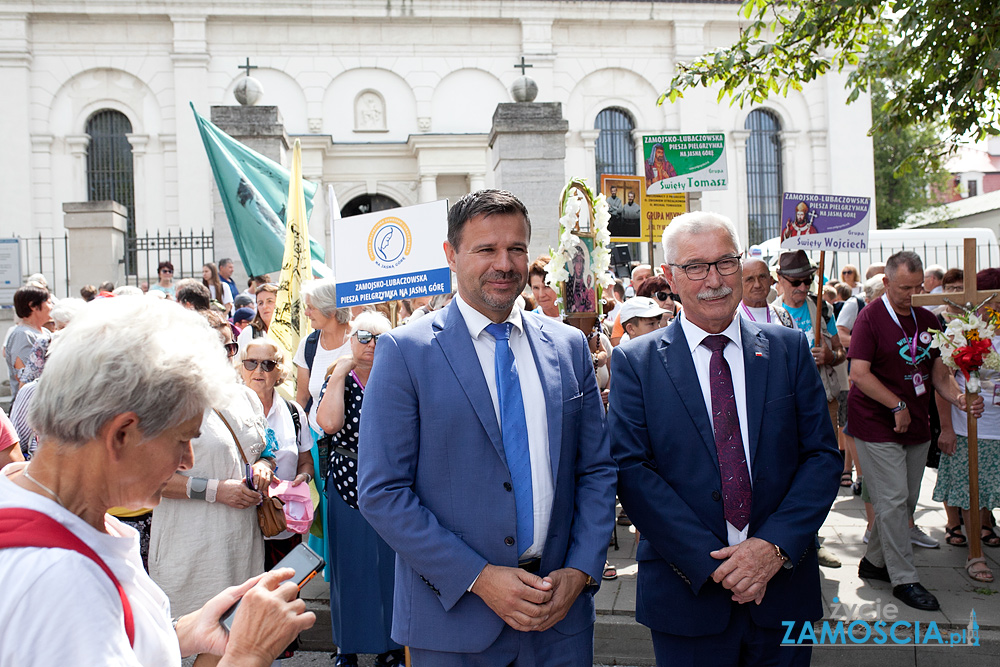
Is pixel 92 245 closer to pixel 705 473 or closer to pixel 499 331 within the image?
pixel 499 331

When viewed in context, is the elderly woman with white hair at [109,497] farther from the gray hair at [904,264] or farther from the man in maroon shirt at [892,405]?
the gray hair at [904,264]

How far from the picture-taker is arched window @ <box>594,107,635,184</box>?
26516 mm

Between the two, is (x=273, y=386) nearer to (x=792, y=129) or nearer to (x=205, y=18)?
(x=205, y=18)

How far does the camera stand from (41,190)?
79.4ft

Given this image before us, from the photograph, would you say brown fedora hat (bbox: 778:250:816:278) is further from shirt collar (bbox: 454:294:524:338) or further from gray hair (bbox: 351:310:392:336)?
shirt collar (bbox: 454:294:524:338)

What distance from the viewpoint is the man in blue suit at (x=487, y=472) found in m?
2.46

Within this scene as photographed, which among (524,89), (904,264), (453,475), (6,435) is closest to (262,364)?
(6,435)

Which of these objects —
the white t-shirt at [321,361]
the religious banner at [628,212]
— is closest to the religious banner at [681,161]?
the religious banner at [628,212]

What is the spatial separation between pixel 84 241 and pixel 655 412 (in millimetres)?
14510

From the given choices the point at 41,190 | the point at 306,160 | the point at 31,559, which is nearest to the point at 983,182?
the point at 306,160

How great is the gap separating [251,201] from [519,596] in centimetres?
765

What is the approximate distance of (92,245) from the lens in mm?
14648

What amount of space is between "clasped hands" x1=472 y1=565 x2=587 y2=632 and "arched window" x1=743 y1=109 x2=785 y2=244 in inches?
1043

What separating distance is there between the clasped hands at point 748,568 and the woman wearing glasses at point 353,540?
2242 millimetres
